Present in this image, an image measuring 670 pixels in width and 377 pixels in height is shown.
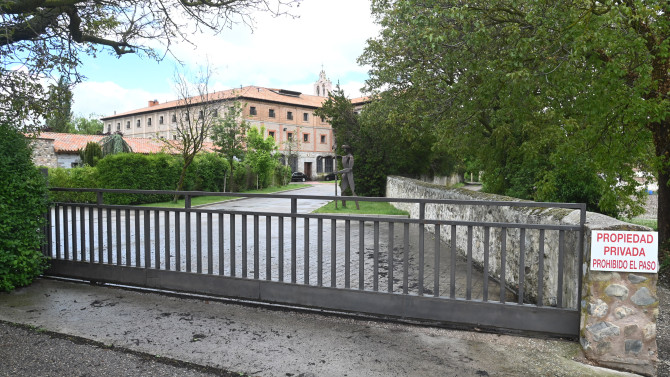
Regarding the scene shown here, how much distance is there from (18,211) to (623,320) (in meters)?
6.28

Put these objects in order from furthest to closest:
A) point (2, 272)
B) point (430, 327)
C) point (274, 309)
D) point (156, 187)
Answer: point (156, 187) → point (2, 272) → point (274, 309) → point (430, 327)

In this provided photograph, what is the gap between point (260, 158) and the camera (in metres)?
35.4

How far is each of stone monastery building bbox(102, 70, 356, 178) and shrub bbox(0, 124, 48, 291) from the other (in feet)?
176

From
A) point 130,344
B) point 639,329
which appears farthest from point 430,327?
point 130,344

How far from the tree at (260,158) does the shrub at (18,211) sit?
29099 millimetres

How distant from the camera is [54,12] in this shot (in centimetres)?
727

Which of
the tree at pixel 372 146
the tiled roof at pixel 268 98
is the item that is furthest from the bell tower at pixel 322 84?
the tree at pixel 372 146

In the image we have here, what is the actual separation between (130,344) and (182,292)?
1.48 m

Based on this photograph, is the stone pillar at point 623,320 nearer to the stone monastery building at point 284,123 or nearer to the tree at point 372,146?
the tree at point 372,146

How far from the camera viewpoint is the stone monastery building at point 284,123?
6303cm

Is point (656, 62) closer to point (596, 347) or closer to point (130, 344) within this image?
point (596, 347)

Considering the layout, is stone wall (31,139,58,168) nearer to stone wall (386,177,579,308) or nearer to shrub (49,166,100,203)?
shrub (49,166,100,203)

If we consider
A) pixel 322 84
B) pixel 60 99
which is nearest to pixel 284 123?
pixel 322 84

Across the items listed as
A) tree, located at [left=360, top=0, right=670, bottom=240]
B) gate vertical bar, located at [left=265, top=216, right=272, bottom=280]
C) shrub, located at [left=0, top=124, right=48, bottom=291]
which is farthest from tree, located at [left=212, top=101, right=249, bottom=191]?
gate vertical bar, located at [left=265, top=216, right=272, bottom=280]
